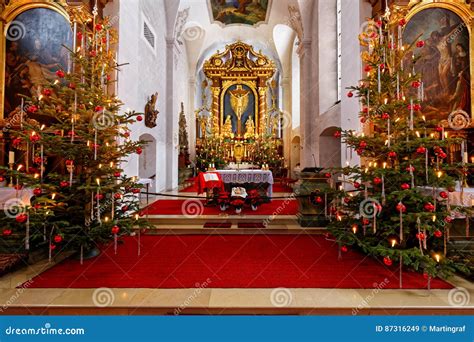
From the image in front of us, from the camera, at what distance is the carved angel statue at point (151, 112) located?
9.50 meters

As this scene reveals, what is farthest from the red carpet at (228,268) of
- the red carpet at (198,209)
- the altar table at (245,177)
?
the altar table at (245,177)

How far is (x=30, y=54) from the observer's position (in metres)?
7.10

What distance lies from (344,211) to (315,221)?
3.87ft

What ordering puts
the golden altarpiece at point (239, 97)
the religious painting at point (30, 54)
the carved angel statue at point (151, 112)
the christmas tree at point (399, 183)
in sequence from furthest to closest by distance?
the golden altarpiece at point (239, 97) → the carved angel statue at point (151, 112) → the religious painting at point (30, 54) → the christmas tree at point (399, 183)

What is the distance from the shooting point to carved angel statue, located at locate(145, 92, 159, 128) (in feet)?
31.2

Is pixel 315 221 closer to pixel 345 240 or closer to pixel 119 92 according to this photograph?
pixel 345 240

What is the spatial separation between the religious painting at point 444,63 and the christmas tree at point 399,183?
2775 mm

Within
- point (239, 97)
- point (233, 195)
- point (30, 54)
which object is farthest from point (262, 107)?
point (30, 54)

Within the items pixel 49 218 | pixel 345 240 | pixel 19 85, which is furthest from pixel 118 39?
pixel 345 240

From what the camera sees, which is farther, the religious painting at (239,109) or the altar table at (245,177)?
the religious painting at (239,109)

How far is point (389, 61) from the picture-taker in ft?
14.2

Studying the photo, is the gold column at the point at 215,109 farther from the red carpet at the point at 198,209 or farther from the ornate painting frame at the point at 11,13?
the ornate painting frame at the point at 11,13

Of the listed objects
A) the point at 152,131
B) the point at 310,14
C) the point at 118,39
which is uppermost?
the point at 310,14

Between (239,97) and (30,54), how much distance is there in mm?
12941
